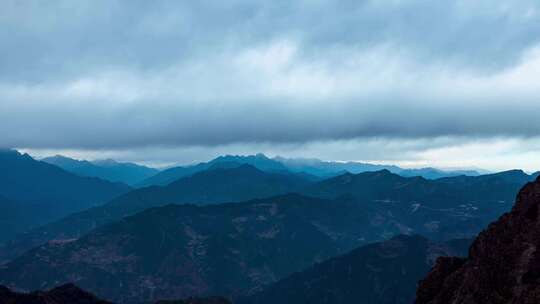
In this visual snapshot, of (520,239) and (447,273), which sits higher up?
(520,239)

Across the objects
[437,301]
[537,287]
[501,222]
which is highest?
[501,222]

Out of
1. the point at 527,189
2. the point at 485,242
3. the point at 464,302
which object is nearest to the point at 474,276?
the point at 464,302

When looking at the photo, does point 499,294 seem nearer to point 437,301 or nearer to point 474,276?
point 474,276

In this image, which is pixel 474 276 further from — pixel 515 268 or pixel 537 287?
pixel 537 287

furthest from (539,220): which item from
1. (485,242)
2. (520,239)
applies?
(485,242)

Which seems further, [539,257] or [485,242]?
[485,242]

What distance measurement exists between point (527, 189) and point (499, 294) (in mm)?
31912

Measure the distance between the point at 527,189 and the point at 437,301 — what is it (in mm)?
32090

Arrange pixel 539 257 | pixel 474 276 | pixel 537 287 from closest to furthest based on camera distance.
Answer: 1. pixel 537 287
2. pixel 539 257
3. pixel 474 276

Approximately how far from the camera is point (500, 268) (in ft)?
334

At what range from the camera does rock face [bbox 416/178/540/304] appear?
311 ft

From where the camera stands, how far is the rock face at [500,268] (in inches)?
3733

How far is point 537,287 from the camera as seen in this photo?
3305 inches

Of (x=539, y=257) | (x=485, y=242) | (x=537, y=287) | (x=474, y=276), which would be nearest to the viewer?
(x=537, y=287)
